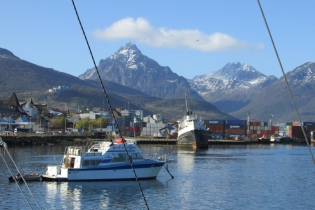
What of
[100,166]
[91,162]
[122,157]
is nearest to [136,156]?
[122,157]

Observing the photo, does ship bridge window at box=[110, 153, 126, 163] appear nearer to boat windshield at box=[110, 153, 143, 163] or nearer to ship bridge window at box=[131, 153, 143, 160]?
boat windshield at box=[110, 153, 143, 163]

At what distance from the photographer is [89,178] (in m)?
44.7

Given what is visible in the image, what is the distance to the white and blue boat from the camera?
1758 inches

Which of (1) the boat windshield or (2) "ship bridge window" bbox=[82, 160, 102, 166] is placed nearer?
(2) "ship bridge window" bbox=[82, 160, 102, 166]

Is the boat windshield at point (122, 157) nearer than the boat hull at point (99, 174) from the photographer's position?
No

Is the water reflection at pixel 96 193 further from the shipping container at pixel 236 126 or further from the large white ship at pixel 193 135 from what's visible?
the shipping container at pixel 236 126

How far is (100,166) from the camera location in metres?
44.9

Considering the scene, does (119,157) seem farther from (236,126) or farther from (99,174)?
(236,126)

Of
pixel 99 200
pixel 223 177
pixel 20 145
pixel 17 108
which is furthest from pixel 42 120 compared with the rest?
pixel 99 200

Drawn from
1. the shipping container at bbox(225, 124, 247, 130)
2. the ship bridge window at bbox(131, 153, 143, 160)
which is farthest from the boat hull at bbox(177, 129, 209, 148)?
the shipping container at bbox(225, 124, 247, 130)

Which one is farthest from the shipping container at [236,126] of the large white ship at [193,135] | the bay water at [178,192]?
the bay water at [178,192]

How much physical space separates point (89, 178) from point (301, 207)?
54.4ft

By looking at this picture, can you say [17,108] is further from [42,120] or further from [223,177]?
[223,177]

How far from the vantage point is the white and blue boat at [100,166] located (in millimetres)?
44656
